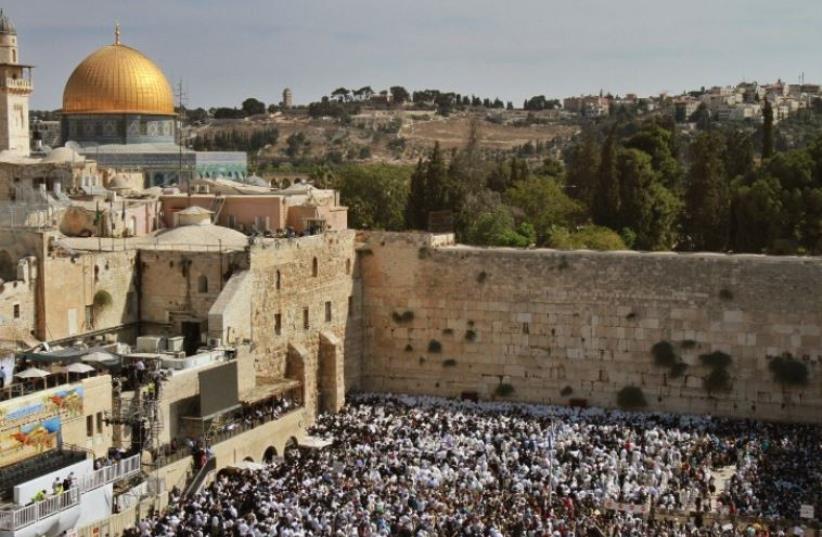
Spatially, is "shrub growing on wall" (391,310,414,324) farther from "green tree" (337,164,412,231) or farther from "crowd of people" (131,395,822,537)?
"green tree" (337,164,412,231)

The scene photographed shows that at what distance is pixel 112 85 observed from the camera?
4188 centimetres

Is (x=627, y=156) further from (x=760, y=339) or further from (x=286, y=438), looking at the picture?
(x=286, y=438)

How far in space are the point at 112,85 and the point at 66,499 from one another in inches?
1017

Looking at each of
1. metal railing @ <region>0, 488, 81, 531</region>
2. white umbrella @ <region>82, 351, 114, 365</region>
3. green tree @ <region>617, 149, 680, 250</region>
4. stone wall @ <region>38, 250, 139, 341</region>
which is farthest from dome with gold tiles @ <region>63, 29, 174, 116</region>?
metal railing @ <region>0, 488, 81, 531</region>

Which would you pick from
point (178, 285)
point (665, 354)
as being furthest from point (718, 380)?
point (178, 285)

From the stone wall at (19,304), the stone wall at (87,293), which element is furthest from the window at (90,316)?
the stone wall at (19,304)

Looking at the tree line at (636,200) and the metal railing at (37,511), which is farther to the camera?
the tree line at (636,200)

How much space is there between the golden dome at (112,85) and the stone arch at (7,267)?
1664cm

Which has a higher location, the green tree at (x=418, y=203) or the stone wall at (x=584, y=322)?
the green tree at (x=418, y=203)

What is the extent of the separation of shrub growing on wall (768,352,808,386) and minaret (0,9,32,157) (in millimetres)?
25351

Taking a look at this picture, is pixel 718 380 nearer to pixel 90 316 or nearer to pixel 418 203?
pixel 90 316

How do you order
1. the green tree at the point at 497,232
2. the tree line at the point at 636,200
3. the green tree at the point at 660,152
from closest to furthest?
the tree line at the point at 636,200
the green tree at the point at 497,232
the green tree at the point at 660,152

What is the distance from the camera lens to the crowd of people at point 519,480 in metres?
20.3

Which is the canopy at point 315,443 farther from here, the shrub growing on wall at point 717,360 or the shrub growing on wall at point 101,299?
the shrub growing on wall at point 717,360
